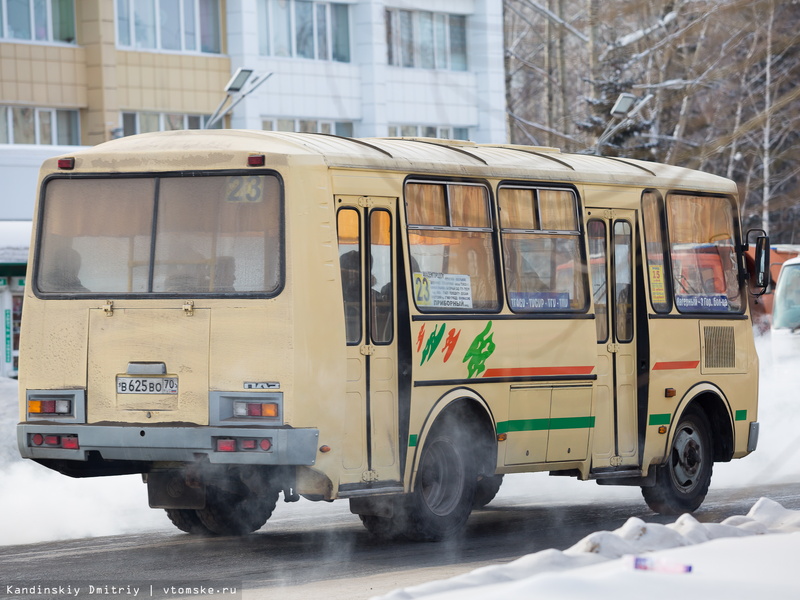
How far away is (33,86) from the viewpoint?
34719mm

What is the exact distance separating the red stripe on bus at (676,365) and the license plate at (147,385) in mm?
4397

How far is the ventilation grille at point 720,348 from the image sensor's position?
12.8m

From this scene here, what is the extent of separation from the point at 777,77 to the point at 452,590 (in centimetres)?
202

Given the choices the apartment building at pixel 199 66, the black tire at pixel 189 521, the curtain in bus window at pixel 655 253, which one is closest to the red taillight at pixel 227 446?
the black tire at pixel 189 521

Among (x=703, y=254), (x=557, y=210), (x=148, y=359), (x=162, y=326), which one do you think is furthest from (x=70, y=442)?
(x=703, y=254)

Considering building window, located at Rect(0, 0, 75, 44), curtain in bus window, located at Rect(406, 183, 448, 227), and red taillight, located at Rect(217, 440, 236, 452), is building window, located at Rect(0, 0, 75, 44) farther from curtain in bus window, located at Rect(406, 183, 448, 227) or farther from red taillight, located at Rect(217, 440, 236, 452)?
red taillight, located at Rect(217, 440, 236, 452)

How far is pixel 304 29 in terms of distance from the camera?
39438 millimetres

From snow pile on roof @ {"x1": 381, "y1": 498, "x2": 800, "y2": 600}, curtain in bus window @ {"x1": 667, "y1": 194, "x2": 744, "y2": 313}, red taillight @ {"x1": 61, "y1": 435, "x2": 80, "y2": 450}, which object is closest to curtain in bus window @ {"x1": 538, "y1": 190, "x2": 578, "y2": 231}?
curtain in bus window @ {"x1": 667, "y1": 194, "x2": 744, "y2": 313}

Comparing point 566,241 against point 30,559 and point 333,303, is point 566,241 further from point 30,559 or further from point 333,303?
point 30,559

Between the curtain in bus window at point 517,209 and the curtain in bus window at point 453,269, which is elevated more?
the curtain in bus window at point 517,209

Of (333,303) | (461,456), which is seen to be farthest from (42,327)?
(461,456)

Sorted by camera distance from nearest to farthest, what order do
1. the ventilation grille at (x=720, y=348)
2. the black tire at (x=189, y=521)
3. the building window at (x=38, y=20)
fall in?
1. the black tire at (x=189, y=521)
2. the ventilation grille at (x=720, y=348)
3. the building window at (x=38, y=20)

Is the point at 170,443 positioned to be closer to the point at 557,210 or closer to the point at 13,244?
the point at 557,210

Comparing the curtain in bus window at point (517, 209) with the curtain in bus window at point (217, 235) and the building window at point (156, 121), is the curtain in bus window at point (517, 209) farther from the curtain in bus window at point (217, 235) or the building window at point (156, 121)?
the building window at point (156, 121)
